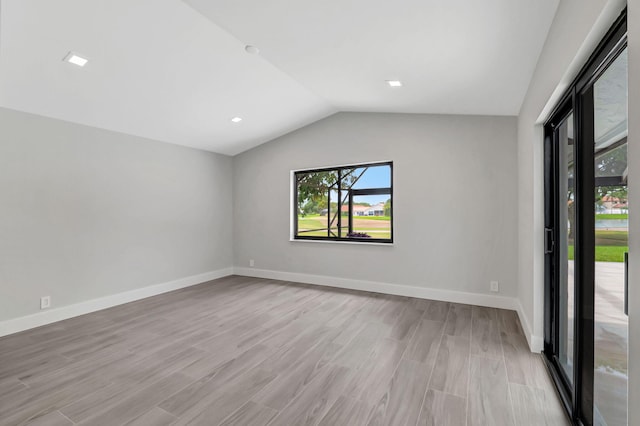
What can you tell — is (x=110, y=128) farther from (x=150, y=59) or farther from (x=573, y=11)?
(x=573, y=11)

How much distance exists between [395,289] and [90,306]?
3.96 metres

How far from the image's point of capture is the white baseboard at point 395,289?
3.71m

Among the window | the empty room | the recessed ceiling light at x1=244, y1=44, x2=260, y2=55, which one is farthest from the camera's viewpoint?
the window

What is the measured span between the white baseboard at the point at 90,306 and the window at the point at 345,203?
1997mm

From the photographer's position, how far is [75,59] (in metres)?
2.51

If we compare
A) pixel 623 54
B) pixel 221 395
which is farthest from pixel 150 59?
pixel 623 54

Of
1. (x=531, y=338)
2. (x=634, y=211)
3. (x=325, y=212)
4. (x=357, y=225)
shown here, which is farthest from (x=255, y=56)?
(x=531, y=338)

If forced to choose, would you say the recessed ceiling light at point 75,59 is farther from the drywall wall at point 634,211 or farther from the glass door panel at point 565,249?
the glass door panel at point 565,249

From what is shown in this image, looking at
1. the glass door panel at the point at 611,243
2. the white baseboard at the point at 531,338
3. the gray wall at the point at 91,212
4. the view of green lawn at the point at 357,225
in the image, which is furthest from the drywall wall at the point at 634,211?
the gray wall at the point at 91,212

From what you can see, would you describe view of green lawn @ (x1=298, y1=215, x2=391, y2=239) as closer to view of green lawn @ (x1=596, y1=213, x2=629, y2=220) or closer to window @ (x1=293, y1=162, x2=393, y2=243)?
window @ (x1=293, y1=162, x2=393, y2=243)

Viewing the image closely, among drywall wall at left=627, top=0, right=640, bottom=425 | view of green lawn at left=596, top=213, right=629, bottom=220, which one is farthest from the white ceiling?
view of green lawn at left=596, top=213, right=629, bottom=220

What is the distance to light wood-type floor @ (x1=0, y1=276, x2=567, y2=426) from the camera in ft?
5.90

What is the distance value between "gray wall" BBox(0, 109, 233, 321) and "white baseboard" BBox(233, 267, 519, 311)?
1.21 metres

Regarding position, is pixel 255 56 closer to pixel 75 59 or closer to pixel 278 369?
pixel 75 59
